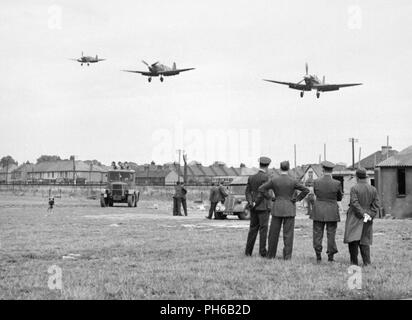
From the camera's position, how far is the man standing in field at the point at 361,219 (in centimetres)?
1034

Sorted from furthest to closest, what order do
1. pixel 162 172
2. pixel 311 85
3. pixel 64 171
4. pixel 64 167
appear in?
1. pixel 64 167
2. pixel 64 171
3. pixel 162 172
4. pixel 311 85

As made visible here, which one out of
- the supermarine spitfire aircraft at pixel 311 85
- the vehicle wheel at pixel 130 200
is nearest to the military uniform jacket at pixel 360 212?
the supermarine spitfire aircraft at pixel 311 85

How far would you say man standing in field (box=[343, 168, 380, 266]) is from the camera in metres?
10.3

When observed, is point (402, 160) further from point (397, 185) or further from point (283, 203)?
point (283, 203)

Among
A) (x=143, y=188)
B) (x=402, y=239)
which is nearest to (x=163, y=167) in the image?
(x=143, y=188)

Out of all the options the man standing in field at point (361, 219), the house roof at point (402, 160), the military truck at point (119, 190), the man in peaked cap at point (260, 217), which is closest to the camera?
the man standing in field at point (361, 219)

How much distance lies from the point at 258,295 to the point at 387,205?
28168 millimetres

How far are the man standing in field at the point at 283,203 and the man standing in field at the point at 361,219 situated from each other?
2.81ft

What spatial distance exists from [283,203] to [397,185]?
24377 mm

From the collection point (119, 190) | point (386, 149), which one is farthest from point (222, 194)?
point (386, 149)

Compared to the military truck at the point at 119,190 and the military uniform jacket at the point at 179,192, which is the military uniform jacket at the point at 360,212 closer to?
the military uniform jacket at the point at 179,192

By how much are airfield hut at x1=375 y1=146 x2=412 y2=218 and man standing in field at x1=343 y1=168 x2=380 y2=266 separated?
2345 cm

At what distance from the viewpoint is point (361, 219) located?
10.4 metres
